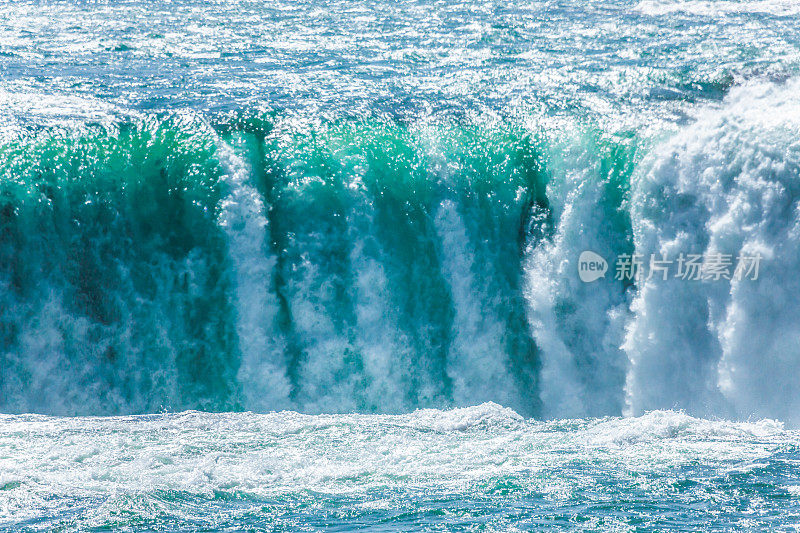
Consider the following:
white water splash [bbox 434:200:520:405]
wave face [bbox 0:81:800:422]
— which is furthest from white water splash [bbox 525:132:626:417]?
white water splash [bbox 434:200:520:405]

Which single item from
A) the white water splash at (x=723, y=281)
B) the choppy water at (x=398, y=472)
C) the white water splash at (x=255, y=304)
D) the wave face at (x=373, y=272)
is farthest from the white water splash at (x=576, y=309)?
the white water splash at (x=255, y=304)

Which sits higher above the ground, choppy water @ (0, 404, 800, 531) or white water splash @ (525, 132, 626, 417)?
white water splash @ (525, 132, 626, 417)

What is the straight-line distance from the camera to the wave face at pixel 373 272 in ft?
33.8

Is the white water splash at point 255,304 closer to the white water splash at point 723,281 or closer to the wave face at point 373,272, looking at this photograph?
the wave face at point 373,272

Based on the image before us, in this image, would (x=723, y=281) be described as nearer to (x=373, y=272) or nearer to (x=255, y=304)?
(x=373, y=272)

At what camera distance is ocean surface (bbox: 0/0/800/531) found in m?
9.39

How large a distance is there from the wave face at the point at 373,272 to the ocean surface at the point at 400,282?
0.08 ft

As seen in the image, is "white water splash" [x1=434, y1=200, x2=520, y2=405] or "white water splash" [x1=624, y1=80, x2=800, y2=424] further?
"white water splash" [x1=434, y1=200, x2=520, y2=405]

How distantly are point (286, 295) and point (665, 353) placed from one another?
12.9 feet

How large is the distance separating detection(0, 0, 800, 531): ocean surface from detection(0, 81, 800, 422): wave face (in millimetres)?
24

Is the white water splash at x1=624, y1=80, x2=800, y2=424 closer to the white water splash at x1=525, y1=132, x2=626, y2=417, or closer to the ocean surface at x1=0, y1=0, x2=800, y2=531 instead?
the ocean surface at x1=0, y1=0, x2=800, y2=531

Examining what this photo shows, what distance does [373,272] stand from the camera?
10.8 m

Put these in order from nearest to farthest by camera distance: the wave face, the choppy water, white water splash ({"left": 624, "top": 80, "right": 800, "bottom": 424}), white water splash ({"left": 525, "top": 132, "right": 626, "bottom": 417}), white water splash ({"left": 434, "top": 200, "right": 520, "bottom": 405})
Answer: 1. the choppy water
2. white water splash ({"left": 624, "top": 80, "right": 800, "bottom": 424})
3. the wave face
4. white water splash ({"left": 525, "top": 132, "right": 626, "bottom": 417})
5. white water splash ({"left": 434, "top": 200, "right": 520, "bottom": 405})

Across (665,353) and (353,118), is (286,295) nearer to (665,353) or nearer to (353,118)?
(353,118)
